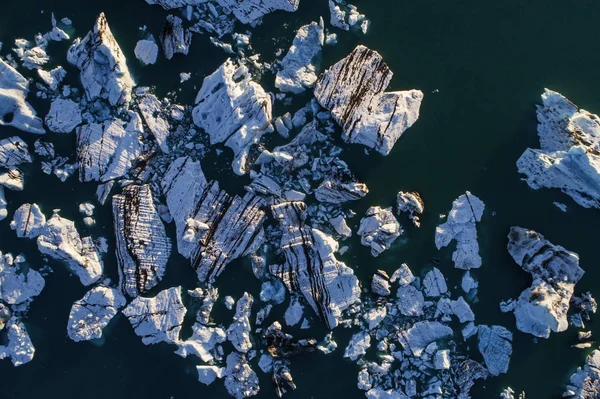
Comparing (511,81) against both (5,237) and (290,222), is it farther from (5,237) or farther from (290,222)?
(5,237)

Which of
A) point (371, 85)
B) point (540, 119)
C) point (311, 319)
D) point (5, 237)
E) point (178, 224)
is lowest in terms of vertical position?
point (5, 237)

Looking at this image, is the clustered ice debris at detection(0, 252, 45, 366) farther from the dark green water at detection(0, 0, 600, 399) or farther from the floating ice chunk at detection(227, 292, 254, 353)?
the floating ice chunk at detection(227, 292, 254, 353)

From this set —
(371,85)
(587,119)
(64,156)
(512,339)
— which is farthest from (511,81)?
(64,156)

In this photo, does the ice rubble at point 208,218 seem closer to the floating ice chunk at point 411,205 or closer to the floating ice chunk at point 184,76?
the floating ice chunk at point 184,76

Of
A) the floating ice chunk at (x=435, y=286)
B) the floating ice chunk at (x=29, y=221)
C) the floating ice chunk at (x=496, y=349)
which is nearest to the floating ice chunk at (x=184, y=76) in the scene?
the floating ice chunk at (x=29, y=221)

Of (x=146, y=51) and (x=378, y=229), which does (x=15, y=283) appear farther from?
(x=378, y=229)

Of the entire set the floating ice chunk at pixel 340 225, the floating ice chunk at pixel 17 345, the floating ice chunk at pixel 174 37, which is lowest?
the floating ice chunk at pixel 17 345
